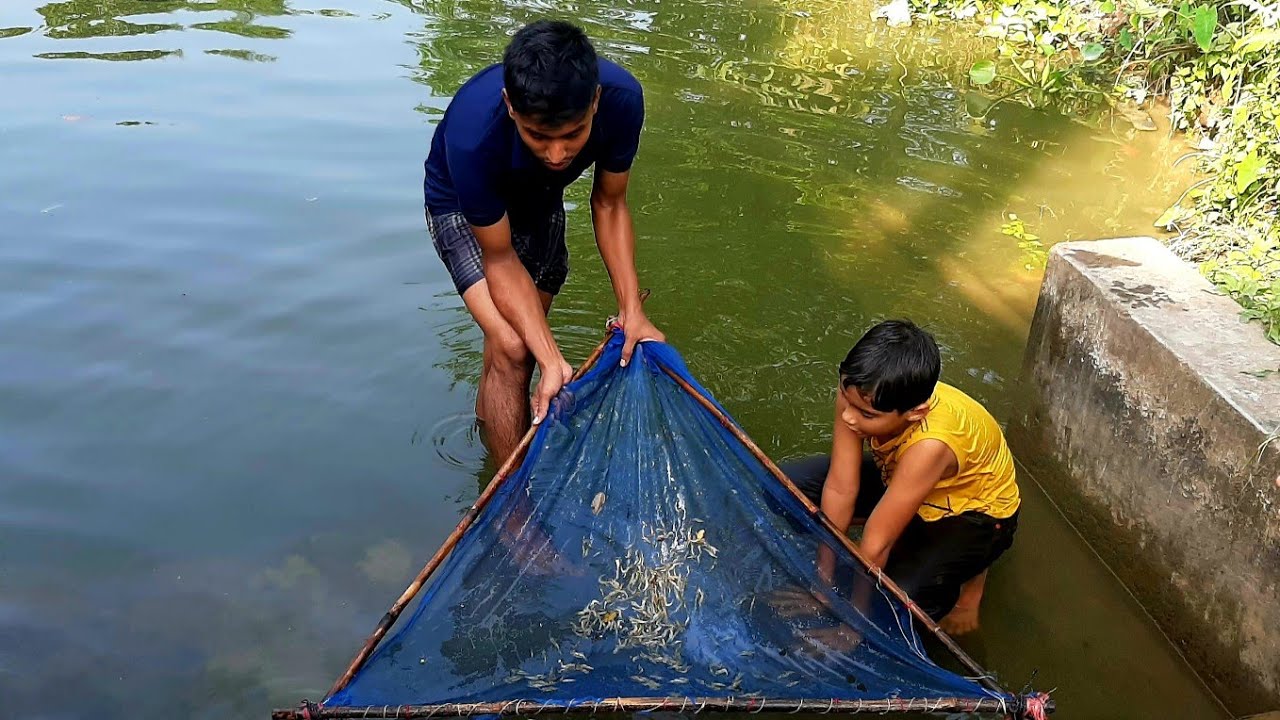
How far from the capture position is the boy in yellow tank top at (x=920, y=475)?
256 centimetres

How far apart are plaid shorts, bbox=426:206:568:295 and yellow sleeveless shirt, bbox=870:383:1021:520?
48.1 inches

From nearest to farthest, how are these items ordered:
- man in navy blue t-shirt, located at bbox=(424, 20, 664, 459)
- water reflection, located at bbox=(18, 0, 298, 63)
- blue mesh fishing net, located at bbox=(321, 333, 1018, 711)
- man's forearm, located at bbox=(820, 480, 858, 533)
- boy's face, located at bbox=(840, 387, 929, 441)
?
blue mesh fishing net, located at bbox=(321, 333, 1018, 711) → man in navy blue t-shirt, located at bbox=(424, 20, 664, 459) → boy's face, located at bbox=(840, 387, 929, 441) → man's forearm, located at bbox=(820, 480, 858, 533) → water reflection, located at bbox=(18, 0, 298, 63)

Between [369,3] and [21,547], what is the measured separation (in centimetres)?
577

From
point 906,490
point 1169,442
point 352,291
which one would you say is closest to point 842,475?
point 906,490

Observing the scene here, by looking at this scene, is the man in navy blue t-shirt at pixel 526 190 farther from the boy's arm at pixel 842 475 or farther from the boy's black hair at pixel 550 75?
the boy's arm at pixel 842 475

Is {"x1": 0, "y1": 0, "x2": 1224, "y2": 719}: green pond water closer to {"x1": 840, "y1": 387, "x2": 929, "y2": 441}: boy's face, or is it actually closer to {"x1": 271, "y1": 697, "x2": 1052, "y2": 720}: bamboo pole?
{"x1": 271, "y1": 697, "x2": 1052, "y2": 720}: bamboo pole

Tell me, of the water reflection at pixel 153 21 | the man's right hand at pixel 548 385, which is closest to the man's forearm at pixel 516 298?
the man's right hand at pixel 548 385

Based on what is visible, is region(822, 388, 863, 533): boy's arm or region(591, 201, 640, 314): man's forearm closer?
region(822, 388, 863, 533): boy's arm

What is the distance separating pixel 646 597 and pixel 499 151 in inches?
47.4

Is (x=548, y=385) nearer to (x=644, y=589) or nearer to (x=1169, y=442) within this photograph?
(x=644, y=589)

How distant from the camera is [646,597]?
8.64 ft

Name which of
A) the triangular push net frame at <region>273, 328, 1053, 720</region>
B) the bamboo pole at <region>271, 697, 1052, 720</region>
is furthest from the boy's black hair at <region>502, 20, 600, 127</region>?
the bamboo pole at <region>271, 697, 1052, 720</region>

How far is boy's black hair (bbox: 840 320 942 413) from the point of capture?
8.27 ft

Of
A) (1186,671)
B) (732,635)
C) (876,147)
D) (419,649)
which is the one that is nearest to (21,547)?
(419,649)
